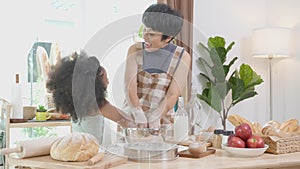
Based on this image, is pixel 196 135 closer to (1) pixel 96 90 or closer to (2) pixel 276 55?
(1) pixel 96 90

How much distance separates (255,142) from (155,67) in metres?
0.53

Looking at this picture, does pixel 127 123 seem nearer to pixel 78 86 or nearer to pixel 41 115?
pixel 78 86

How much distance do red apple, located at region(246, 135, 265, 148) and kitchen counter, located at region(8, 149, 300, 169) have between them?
50 millimetres

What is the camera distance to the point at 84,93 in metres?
1.57

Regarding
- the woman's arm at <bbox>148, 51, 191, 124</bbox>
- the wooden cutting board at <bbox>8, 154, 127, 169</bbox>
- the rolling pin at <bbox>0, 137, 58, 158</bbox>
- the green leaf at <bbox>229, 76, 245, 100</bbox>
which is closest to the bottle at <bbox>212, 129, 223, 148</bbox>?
the woman's arm at <bbox>148, 51, 191, 124</bbox>

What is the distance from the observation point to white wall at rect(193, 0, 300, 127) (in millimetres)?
4160

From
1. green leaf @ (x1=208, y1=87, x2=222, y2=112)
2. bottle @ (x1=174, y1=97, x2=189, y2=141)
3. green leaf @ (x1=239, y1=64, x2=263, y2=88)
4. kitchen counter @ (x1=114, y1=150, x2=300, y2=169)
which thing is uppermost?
green leaf @ (x1=239, y1=64, x2=263, y2=88)

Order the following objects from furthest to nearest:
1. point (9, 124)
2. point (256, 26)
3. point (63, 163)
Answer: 1. point (256, 26)
2. point (9, 124)
3. point (63, 163)

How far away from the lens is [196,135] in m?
1.84

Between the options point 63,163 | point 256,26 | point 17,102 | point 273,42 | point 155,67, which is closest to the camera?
point 63,163

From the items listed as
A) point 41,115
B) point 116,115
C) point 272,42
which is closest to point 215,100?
point 116,115

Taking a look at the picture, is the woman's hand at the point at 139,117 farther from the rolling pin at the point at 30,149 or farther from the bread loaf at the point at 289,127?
the bread loaf at the point at 289,127

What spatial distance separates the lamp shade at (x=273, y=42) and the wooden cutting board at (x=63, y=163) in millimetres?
2775

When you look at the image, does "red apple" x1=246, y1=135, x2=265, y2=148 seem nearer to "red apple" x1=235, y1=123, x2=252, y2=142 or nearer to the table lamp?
"red apple" x1=235, y1=123, x2=252, y2=142
